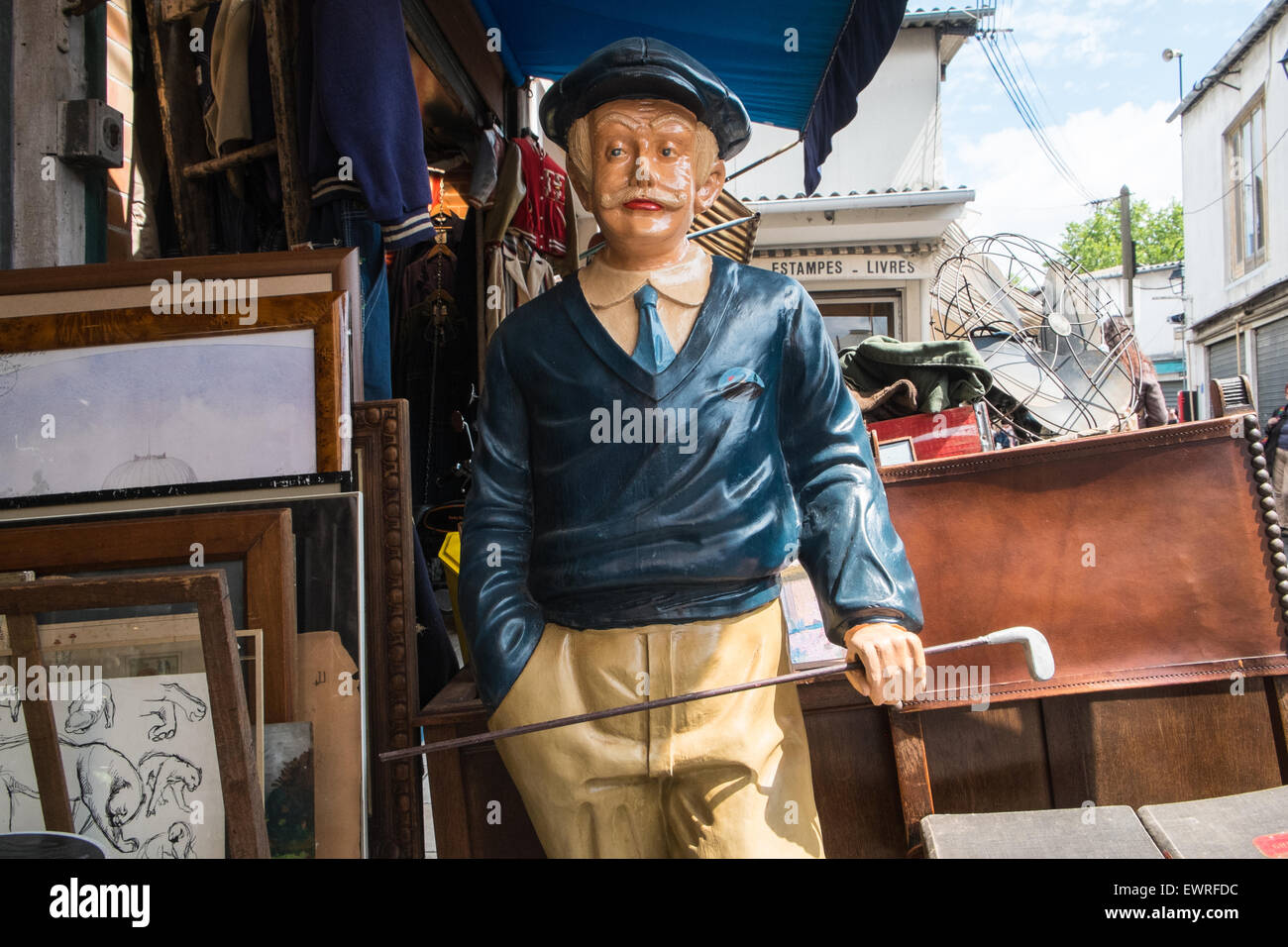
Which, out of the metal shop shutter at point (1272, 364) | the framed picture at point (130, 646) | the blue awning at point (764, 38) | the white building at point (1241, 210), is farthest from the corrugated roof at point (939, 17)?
the framed picture at point (130, 646)

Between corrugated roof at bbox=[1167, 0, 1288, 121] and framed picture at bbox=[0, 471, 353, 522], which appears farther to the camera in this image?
corrugated roof at bbox=[1167, 0, 1288, 121]

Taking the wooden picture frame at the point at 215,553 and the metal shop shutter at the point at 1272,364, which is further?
the metal shop shutter at the point at 1272,364

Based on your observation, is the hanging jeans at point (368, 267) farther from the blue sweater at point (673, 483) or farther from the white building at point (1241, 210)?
the white building at point (1241, 210)

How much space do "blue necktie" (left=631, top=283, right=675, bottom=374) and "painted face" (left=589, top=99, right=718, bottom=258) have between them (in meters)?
0.12

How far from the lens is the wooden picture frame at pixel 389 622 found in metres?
2.25

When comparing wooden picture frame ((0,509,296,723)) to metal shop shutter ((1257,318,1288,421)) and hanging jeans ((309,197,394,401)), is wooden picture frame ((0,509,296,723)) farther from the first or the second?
metal shop shutter ((1257,318,1288,421))

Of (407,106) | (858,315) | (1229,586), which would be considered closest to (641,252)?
(407,106)

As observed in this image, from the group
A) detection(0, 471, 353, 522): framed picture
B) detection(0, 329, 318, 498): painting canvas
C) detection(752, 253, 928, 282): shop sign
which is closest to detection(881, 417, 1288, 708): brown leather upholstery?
detection(0, 471, 353, 522): framed picture

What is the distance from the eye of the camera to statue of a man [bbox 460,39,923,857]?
173 centimetres

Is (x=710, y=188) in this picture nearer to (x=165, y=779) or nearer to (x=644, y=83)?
(x=644, y=83)

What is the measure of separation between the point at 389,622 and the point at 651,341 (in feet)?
3.46

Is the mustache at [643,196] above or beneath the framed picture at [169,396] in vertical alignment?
above

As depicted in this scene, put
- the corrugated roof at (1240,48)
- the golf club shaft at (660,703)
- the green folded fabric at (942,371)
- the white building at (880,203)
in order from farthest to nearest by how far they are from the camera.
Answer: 1. the white building at (880,203)
2. the corrugated roof at (1240,48)
3. the green folded fabric at (942,371)
4. the golf club shaft at (660,703)

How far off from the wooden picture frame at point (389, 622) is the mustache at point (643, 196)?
2.75 feet
